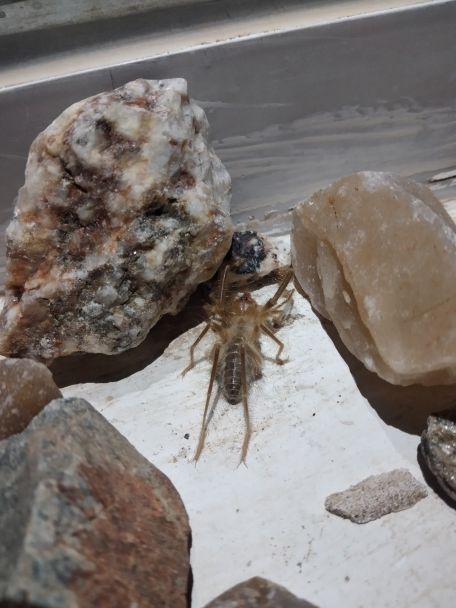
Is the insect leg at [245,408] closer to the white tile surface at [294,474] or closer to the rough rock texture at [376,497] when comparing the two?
the white tile surface at [294,474]

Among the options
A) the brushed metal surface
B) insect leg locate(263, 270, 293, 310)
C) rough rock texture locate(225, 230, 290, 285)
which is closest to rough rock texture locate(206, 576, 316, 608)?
insect leg locate(263, 270, 293, 310)

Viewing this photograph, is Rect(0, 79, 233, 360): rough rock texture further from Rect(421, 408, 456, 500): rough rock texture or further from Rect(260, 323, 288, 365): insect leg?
Rect(421, 408, 456, 500): rough rock texture

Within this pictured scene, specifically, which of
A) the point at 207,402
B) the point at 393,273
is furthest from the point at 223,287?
the point at 393,273

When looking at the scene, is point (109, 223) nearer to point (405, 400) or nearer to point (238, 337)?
point (238, 337)

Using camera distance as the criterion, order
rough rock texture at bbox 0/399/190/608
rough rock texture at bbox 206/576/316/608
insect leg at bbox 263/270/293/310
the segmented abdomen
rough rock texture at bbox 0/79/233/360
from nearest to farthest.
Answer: rough rock texture at bbox 0/399/190/608
rough rock texture at bbox 206/576/316/608
rough rock texture at bbox 0/79/233/360
the segmented abdomen
insect leg at bbox 263/270/293/310

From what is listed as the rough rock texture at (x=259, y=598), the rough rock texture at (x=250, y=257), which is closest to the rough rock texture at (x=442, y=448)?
the rough rock texture at (x=259, y=598)

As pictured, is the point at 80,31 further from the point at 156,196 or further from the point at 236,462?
the point at 236,462

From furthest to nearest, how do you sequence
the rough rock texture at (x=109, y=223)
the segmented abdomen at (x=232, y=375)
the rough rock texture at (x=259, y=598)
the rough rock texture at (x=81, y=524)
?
the segmented abdomen at (x=232, y=375), the rough rock texture at (x=109, y=223), the rough rock texture at (x=259, y=598), the rough rock texture at (x=81, y=524)
